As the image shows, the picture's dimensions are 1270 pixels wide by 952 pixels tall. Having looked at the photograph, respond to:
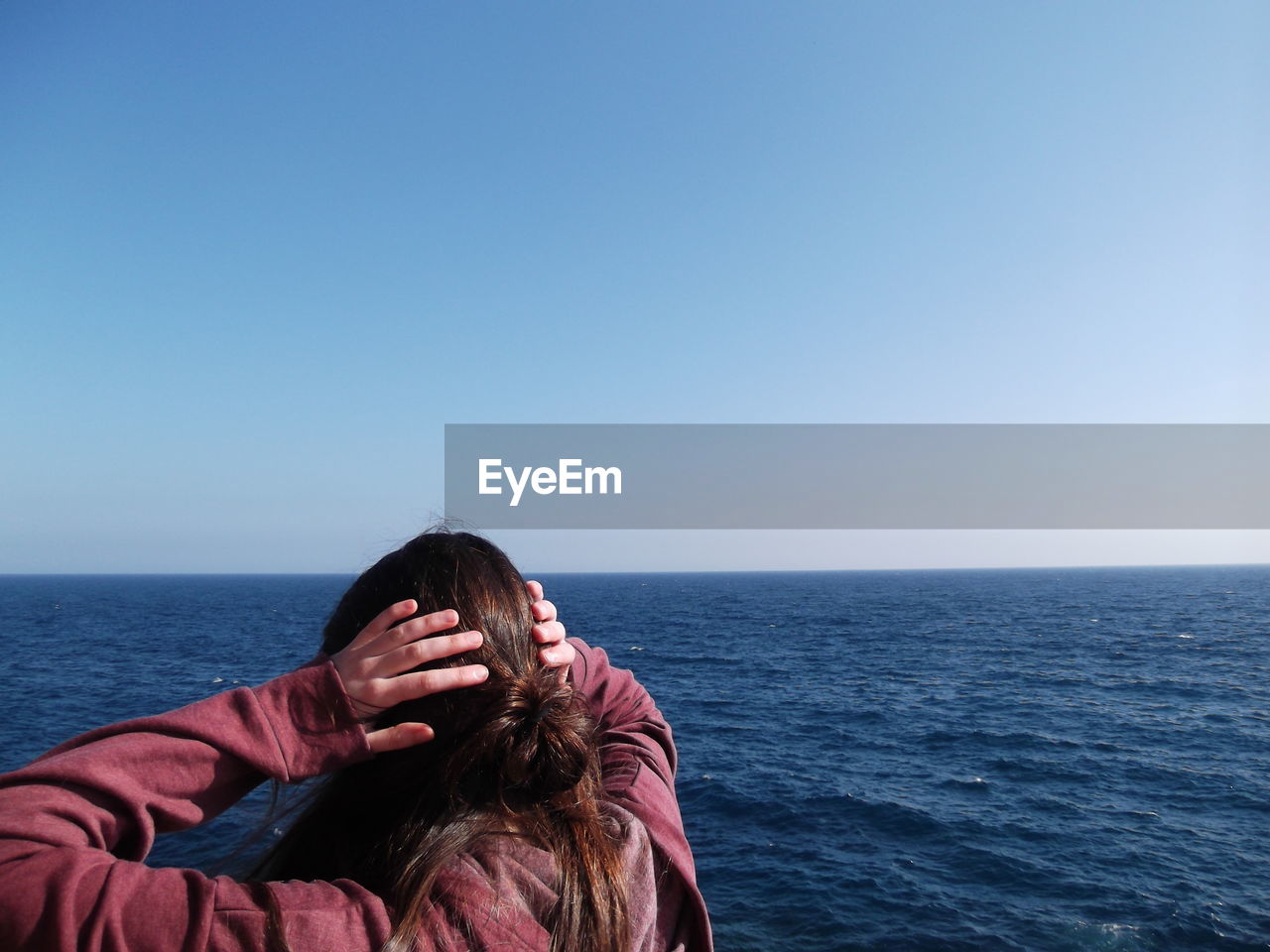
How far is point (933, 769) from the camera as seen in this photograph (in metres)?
28.2

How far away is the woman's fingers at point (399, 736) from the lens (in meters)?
1.57

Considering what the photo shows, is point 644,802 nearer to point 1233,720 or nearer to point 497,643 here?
point 497,643

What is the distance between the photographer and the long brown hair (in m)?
1.51

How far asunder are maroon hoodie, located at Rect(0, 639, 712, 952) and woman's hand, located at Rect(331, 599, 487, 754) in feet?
0.15

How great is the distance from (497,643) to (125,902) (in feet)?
2.75

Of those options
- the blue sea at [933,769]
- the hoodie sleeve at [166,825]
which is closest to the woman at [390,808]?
the hoodie sleeve at [166,825]

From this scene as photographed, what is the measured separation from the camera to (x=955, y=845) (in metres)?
20.9

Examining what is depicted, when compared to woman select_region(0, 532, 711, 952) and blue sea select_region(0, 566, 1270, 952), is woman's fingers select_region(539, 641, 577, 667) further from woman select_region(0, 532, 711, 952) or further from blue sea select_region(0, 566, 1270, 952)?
blue sea select_region(0, 566, 1270, 952)

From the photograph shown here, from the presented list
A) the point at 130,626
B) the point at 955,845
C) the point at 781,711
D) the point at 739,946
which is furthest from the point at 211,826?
the point at 130,626

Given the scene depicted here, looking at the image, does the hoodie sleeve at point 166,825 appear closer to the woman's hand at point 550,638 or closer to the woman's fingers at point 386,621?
the woman's fingers at point 386,621

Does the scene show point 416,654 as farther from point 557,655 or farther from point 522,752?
point 557,655

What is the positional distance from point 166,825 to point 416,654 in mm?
567

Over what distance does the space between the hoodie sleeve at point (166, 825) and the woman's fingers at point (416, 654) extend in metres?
0.09

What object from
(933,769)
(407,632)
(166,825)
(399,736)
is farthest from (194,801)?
(933,769)
